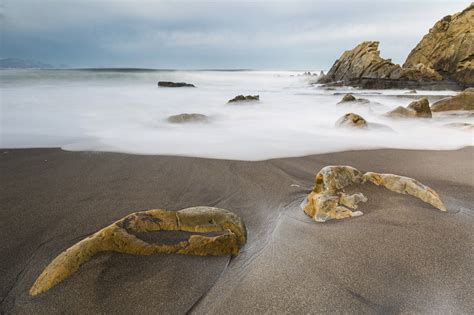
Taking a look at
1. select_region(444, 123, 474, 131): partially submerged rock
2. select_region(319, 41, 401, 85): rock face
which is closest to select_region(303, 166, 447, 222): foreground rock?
select_region(444, 123, 474, 131): partially submerged rock

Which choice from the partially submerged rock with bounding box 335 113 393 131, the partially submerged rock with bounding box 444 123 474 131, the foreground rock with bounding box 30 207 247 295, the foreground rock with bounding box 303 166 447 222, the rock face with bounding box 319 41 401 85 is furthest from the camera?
the rock face with bounding box 319 41 401 85

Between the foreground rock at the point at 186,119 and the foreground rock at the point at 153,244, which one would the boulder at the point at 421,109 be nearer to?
the foreground rock at the point at 186,119

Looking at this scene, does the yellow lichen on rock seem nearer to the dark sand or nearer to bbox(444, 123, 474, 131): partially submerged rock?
the dark sand

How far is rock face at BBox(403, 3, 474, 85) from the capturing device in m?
26.7

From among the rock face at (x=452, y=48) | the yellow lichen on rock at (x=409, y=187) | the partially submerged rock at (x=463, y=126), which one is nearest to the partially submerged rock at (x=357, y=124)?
the partially submerged rock at (x=463, y=126)

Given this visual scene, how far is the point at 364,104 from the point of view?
1066 centimetres

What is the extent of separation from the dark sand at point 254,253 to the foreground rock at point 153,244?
5 cm

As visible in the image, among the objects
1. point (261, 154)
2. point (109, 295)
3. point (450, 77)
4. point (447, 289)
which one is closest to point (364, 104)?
point (261, 154)

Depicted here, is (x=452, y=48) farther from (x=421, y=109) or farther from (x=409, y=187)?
(x=409, y=187)

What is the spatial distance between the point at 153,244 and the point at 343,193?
1481 millimetres

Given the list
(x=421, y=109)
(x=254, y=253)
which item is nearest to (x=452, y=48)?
(x=421, y=109)

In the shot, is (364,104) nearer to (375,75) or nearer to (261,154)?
(261,154)

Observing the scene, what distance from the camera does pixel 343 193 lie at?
7.48 ft

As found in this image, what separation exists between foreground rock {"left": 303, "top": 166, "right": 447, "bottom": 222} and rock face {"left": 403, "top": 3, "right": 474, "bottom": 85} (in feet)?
96.5
